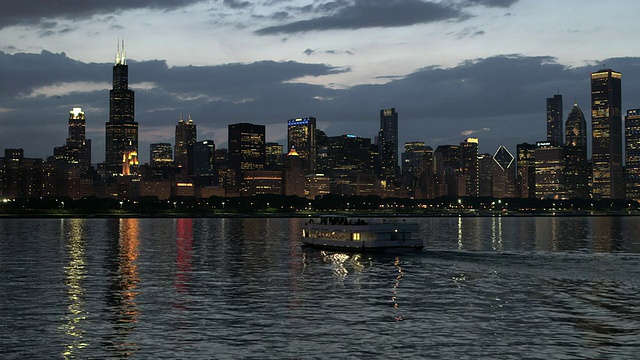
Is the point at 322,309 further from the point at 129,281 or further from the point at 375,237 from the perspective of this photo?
the point at 375,237

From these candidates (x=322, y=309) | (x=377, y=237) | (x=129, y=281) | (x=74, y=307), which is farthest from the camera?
(x=377, y=237)

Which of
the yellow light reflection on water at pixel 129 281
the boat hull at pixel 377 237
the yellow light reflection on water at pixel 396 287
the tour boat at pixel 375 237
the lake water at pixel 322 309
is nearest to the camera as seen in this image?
the lake water at pixel 322 309

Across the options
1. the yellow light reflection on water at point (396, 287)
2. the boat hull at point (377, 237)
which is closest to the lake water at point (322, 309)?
the yellow light reflection on water at point (396, 287)

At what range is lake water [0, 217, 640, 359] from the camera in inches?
1625

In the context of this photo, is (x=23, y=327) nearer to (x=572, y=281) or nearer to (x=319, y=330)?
(x=319, y=330)

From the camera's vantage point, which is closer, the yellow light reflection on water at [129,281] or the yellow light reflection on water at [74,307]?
the yellow light reflection on water at [74,307]

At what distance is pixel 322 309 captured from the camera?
184ft

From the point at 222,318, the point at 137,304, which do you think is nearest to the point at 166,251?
the point at 137,304

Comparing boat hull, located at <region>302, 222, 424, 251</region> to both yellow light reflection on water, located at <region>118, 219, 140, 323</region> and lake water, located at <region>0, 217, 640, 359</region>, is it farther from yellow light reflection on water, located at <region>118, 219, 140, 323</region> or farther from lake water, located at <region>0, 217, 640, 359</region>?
yellow light reflection on water, located at <region>118, 219, 140, 323</region>

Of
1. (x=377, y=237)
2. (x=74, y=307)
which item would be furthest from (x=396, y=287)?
(x=377, y=237)

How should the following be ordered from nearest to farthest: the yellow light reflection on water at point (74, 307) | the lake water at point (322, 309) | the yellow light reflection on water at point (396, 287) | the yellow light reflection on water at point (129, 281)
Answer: the lake water at point (322, 309), the yellow light reflection on water at point (74, 307), the yellow light reflection on water at point (396, 287), the yellow light reflection on water at point (129, 281)

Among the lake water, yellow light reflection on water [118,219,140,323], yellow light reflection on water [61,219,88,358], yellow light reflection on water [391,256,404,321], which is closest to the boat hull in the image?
yellow light reflection on water [391,256,404,321]

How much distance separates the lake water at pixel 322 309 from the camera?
41281 millimetres

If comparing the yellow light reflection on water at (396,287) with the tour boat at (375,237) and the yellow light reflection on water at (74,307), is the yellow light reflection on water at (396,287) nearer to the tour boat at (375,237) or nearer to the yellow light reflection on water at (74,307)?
the tour boat at (375,237)
